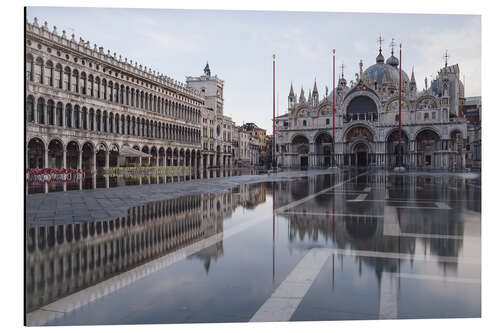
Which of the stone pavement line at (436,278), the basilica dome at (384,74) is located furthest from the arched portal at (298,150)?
the stone pavement line at (436,278)

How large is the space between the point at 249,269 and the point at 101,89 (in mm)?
37226

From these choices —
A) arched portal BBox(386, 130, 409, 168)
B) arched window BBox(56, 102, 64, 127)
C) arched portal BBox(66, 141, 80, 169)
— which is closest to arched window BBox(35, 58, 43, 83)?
arched window BBox(56, 102, 64, 127)

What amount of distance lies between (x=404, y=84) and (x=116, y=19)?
244 ft

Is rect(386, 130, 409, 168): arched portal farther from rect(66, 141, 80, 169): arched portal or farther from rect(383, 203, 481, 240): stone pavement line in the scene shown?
rect(383, 203, 481, 240): stone pavement line

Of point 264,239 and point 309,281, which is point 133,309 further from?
point 264,239

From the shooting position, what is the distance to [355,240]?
21.9 feet

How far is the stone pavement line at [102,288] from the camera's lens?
351 centimetres

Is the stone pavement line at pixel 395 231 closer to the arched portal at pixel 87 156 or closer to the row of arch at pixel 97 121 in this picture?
the row of arch at pixel 97 121

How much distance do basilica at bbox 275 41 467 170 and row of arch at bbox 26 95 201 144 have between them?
27.4 metres

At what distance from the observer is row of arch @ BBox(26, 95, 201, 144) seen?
29.0 metres

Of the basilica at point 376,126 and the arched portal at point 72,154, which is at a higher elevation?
the basilica at point 376,126

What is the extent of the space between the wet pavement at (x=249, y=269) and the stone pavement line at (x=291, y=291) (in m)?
0.01

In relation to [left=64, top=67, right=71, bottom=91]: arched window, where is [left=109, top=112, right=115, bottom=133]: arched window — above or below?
below

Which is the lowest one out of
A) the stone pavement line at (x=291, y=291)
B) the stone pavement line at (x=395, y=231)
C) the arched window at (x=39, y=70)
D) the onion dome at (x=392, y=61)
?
the stone pavement line at (x=291, y=291)
